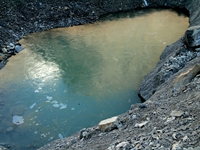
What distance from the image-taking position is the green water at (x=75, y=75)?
806 centimetres

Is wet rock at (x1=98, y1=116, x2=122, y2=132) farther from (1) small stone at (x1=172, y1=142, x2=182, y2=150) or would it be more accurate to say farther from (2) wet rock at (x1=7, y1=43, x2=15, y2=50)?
(2) wet rock at (x1=7, y1=43, x2=15, y2=50)

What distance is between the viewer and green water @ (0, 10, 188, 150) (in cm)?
806

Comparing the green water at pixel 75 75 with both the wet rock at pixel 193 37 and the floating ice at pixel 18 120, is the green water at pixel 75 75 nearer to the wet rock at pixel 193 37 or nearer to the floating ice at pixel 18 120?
the floating ice at pixel 18 120

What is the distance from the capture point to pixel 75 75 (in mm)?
10500

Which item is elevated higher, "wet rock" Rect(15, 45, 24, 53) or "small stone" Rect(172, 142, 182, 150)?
"wet rock" Rect(15, 45, 24, 53)


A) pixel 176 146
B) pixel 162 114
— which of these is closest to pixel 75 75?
pixel 162 114

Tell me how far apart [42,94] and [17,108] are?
3.75 ft

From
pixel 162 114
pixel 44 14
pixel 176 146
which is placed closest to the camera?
pixel 176 146

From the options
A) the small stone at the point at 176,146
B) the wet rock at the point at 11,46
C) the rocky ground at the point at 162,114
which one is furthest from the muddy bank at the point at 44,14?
the small stone at the point at 176,146

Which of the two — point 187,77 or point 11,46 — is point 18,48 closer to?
point 11,46

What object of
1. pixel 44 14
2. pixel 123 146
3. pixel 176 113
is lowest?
pixel 123 146

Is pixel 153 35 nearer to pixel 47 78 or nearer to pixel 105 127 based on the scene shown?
pixel 47 78

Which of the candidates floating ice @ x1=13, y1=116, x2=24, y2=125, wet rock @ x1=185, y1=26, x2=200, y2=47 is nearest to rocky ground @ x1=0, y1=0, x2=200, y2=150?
wet rock @ x1=185, y1=26, x2=200, y2=47

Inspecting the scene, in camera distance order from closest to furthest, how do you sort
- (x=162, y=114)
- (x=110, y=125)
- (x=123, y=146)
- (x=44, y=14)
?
(x=123, y=146)
(x=162, y=114)
(x=110, y=125)
(x=44, y=14)
